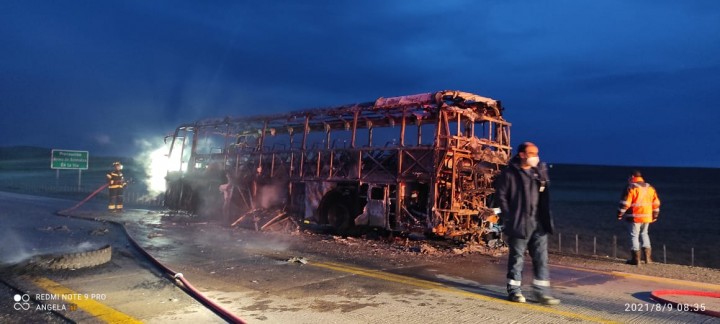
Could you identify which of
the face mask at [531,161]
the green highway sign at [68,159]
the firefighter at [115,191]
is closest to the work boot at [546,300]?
the face mask at [531,161]

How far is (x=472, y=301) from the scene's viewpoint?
5391 mm

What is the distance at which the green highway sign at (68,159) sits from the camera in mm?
28136

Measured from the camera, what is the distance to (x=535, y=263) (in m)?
5.45

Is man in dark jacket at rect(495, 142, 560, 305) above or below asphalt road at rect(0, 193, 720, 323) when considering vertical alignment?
above

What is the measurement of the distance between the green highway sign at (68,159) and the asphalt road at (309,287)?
68.0 feet

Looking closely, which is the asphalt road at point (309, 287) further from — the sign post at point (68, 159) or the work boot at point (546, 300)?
the sign post at point (68, 159)

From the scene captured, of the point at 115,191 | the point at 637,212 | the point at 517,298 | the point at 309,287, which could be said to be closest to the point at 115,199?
the point at 115,191

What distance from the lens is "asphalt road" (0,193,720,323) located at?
4.76 meters

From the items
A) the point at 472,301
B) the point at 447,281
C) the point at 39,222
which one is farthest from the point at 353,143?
Answer: the point at 39,222

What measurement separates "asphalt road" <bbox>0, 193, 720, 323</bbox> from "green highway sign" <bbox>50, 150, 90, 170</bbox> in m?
20.7

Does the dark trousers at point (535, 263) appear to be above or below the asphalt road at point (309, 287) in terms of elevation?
above

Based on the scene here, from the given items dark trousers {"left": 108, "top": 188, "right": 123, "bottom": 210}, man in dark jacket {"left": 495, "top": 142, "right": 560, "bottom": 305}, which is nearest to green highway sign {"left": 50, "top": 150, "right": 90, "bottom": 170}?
dark trousers {"left": 108, "top": 188, "right": 123, "bottom": 210}

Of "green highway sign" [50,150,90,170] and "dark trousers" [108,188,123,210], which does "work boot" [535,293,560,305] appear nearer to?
"dark trousers" [108,188,123,210]

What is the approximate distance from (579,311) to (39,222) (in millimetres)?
13042
